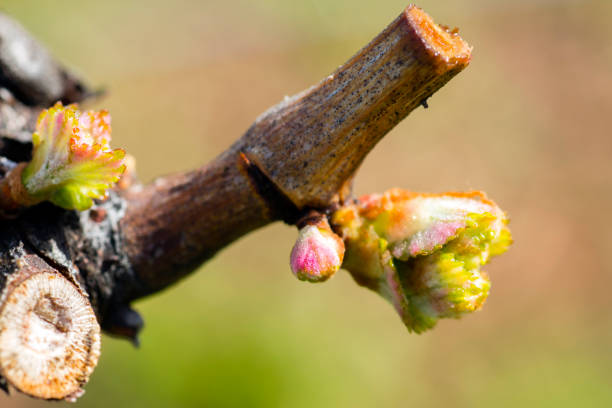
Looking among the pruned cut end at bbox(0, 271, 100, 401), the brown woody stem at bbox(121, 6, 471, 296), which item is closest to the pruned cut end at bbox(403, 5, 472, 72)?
the brown woody stem at bbox(121, 6, 471, 296)

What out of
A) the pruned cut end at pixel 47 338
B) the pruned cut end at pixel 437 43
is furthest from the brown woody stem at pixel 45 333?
the pruned cut end at pixel 437 43

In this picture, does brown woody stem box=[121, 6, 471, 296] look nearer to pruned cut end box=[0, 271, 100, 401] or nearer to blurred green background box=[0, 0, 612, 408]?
pruned cut end box=[0, 271, 100, 401]

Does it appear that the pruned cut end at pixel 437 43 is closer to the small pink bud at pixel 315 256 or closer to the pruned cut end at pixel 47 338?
the small pink bud at pixel 315 256

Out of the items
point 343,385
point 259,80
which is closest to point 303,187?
point 343,385

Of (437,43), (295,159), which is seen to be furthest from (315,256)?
(437,43)

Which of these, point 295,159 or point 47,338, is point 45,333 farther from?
point 295,159

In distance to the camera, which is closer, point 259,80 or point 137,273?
point 137,273

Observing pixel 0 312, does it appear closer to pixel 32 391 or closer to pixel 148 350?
pixel 32 391
